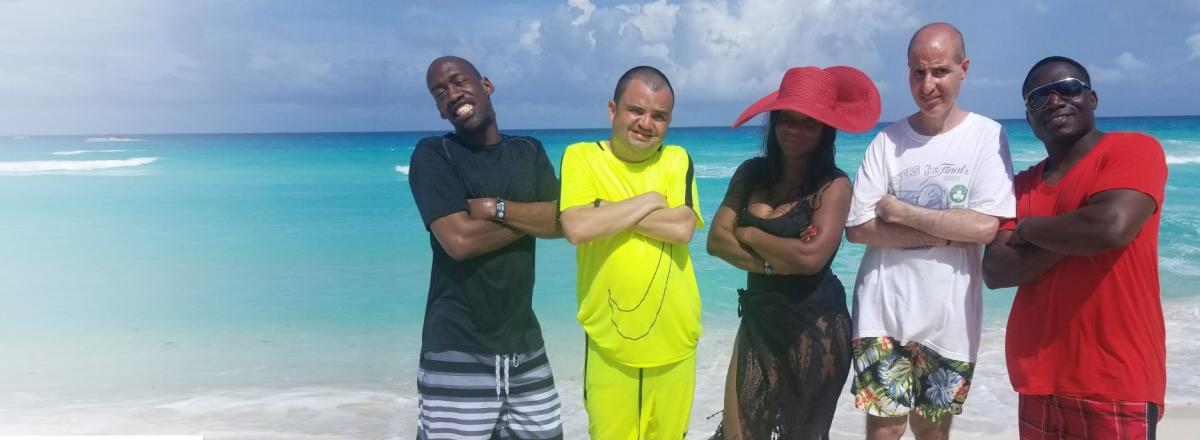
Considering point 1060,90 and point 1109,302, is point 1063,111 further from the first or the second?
point 1109,302

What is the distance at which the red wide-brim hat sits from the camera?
10.6 ft

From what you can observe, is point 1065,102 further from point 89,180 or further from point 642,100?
point 89,180

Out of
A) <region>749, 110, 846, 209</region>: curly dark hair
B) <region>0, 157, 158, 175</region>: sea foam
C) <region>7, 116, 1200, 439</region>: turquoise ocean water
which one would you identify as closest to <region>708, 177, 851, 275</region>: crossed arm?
<region>749, 110, 846, 209</region>: curly dark hair

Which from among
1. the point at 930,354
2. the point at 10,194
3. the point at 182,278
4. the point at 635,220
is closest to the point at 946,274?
the point at 930,354

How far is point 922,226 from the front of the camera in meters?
3.18

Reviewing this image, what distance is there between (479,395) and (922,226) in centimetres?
A: 203

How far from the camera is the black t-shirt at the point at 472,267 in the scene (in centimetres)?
345

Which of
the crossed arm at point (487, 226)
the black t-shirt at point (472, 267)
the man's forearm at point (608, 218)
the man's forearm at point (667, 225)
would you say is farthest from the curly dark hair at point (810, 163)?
the black t-shirt at point (472, 267)

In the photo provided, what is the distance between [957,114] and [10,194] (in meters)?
28.8

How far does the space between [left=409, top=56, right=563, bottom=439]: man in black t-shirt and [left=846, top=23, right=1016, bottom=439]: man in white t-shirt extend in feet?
4.70

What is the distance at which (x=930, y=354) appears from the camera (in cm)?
335

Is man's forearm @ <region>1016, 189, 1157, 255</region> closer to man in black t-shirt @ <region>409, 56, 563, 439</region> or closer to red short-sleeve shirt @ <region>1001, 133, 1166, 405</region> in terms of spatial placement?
red short-sleeve shirt @ <region>1001, 133, 1166, 405</region>

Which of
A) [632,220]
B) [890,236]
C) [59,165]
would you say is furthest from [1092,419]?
[59,165]

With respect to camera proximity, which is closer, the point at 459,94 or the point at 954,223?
the point at 954,223
